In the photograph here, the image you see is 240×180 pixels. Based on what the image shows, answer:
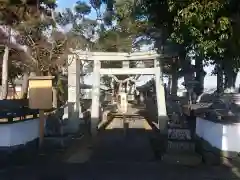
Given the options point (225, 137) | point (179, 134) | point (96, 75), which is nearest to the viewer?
point (225, 137)

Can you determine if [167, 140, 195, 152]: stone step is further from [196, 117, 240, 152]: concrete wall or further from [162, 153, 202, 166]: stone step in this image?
[196, 117, 240, 152]: concrete wall

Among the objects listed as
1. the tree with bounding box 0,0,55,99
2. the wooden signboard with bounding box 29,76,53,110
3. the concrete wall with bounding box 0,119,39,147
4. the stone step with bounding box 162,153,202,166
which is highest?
the tree with bounding box 0,0,55,99

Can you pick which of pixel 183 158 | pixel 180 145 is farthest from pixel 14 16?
pixel 183 158

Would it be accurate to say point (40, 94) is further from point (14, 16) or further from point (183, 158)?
point (14, 16)

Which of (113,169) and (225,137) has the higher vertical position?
(225,137)

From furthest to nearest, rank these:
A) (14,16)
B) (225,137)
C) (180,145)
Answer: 1. (14,16)
2. (180,145)
3. (225,137)

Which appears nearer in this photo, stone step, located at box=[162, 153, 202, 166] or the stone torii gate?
stone step, located at box=[162, 153, 202, 166]

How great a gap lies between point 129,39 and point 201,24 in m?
15.7

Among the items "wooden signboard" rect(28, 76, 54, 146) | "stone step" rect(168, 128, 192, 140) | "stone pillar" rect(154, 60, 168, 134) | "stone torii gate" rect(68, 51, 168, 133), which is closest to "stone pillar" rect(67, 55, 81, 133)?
"stone torii gate" rect(68, 51, 168, 133)

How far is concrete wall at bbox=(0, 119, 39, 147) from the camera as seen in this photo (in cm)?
1104

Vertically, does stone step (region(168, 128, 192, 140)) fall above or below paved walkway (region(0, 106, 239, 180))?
above

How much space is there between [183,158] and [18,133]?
475 cm

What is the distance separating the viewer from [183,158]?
10.8 metres

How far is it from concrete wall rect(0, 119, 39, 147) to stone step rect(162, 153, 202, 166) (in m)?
4.19
